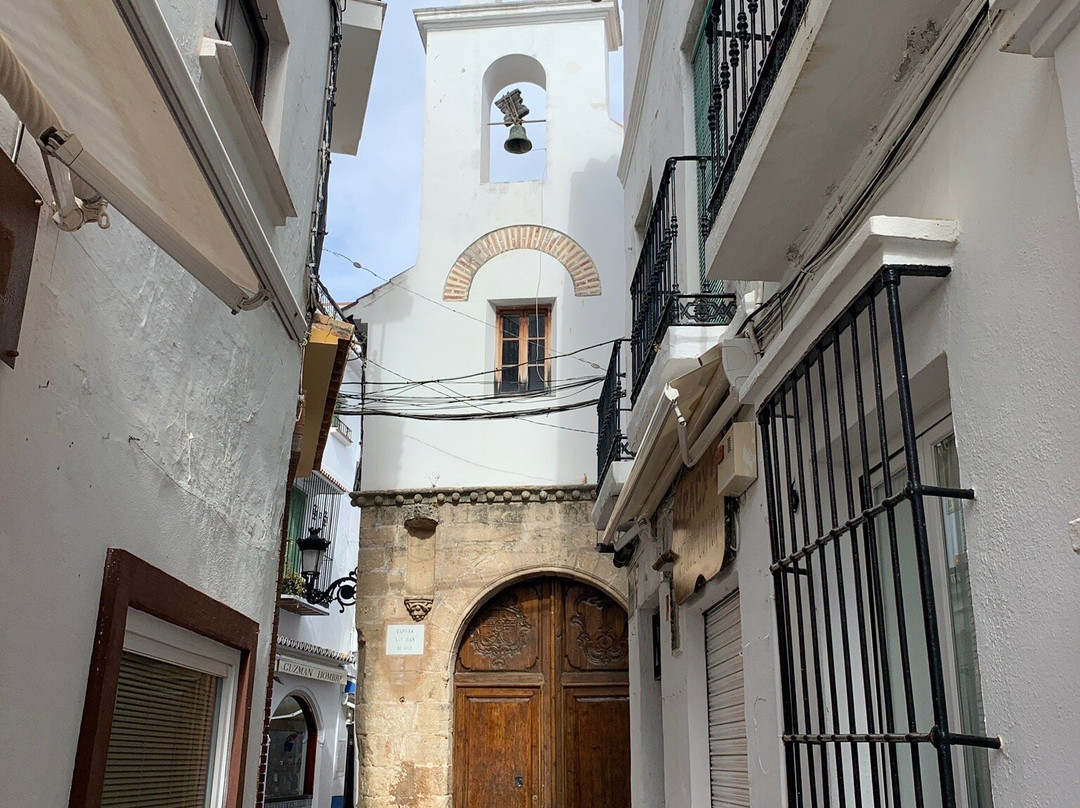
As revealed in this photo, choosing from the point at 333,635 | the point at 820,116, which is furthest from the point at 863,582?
the point at 333,635

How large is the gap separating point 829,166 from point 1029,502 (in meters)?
1.70

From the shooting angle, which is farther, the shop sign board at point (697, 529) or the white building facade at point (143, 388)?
the shop sign board at point (697, 529)

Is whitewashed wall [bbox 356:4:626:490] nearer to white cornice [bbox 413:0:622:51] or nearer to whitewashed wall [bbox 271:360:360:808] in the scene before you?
white cornice [bbox 413:0:622:51]

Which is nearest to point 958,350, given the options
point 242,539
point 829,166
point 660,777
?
point 829,166

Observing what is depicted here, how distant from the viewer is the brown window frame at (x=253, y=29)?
16.0ft

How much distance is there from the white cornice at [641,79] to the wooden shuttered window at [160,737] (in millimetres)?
5586

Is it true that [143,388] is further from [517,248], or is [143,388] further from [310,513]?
[310,513]

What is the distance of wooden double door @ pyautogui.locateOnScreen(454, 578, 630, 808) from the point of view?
416 inches

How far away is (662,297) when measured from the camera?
21.2 feet

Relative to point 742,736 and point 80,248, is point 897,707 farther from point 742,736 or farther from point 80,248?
point 80,248

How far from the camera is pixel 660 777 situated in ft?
27.0

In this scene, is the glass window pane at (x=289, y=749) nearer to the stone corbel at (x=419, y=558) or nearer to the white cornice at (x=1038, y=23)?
the stone corbel at (x=419, y=558)

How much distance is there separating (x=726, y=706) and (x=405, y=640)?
5.91 m

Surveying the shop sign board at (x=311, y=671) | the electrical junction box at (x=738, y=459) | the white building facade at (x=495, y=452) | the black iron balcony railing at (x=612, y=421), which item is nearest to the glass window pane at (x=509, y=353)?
the white building facade at (x=495, y=452)
